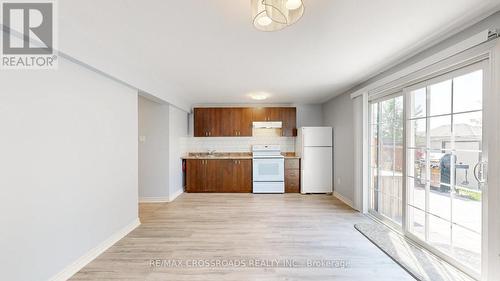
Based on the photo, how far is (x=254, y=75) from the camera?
140 inches

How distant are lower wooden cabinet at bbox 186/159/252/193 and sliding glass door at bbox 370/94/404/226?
2851 millimetres

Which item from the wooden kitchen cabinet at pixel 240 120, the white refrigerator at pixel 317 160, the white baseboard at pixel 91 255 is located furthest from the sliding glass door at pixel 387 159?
the white baseboard at pixel 91 255

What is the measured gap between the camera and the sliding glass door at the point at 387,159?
324cm

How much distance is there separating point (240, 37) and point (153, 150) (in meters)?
3.43

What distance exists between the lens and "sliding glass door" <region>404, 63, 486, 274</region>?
2.08 metres

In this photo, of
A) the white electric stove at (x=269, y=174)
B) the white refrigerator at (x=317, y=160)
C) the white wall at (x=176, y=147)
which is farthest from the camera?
the white electric stove at (x=269, y=174)

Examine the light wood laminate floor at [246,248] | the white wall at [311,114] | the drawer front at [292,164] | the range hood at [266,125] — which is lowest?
the light wood laminate floor at [246,248]

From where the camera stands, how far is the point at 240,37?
7.48 ft

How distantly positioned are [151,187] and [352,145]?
166 inches

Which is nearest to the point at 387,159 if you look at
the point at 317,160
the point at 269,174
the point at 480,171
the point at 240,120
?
the point at 480,171

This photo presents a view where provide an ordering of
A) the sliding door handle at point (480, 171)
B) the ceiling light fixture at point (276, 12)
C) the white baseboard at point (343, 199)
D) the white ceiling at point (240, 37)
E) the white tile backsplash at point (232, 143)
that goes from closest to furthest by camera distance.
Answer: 1. the ceiling light fixture at point (276, 12)
2. the white ceiling at point (240, 37)
3. the sliding door handle at point (480, 171)
4. the white baseboard at point (343, 199)
5. the white tile backsplash at point (232, 143)

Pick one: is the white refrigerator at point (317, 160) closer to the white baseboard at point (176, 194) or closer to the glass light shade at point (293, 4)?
the white baseboard at point (176, 194)

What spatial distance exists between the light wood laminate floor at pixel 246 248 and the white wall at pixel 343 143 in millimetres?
621

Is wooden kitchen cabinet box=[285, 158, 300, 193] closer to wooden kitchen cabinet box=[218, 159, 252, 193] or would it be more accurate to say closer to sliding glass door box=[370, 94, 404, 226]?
wooden kitchen cabinet box=[218, 159, 252, 193]
